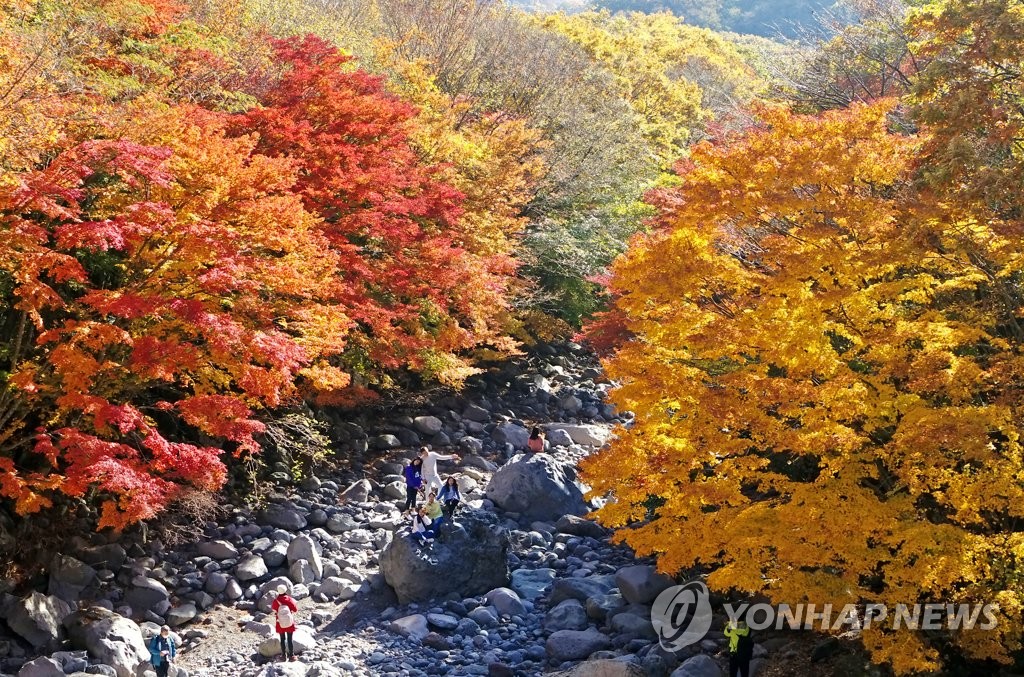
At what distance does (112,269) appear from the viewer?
1407cm

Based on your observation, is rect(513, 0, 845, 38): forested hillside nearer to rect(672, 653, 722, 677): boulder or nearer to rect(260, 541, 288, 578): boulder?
rect(260, 541, 288, 578): boulder

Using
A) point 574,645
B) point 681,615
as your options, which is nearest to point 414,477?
point 574,645

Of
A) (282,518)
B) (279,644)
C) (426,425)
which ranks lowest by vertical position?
(279,644)

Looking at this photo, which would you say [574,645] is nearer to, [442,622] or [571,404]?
[442,622]

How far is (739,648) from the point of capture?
1195cm

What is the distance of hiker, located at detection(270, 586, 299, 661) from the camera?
42.1 feet

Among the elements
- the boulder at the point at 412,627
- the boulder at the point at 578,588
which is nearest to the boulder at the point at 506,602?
→ the boulder at the point at 578,588

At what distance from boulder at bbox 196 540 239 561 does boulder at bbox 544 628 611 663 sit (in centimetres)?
610

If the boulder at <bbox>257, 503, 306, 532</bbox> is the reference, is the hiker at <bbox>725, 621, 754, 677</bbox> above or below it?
below

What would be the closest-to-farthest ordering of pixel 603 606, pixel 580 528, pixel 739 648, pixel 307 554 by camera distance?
pixel 739 648
pixel 603 606
pixel 307 554
pixel 580 528

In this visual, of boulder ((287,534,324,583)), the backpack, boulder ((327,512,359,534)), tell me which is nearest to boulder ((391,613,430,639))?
the backpack

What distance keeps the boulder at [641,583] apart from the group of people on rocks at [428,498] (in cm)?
337

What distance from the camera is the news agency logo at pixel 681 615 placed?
13.9 m

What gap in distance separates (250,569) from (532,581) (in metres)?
5.28
